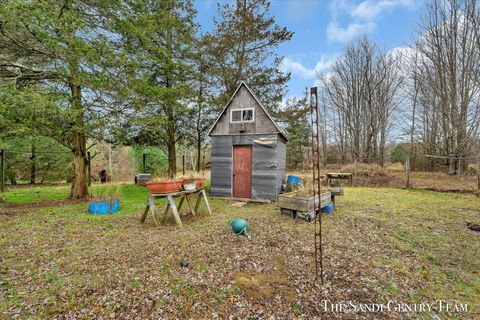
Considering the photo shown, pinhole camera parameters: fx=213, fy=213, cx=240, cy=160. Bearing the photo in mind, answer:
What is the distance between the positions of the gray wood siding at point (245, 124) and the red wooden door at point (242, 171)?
2.65 ft

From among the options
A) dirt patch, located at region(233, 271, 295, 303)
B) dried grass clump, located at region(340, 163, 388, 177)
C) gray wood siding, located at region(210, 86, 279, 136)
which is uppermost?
gray wood siding, located at region(210, 86, 279, 136)

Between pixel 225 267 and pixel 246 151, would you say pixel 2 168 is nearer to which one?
pixel 246 151

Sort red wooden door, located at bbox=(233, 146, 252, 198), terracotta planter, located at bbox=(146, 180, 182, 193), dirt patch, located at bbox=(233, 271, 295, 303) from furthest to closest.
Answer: red wooden door, located at bbox=(233, 146, 252, 198) → terracotta planter, located at bbox=(146, 180, 182, 193) → dirt patch, located at bbox=(233, 271, 295, 303)

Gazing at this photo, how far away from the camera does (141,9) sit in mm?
8305

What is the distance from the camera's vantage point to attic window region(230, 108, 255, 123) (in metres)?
9.13

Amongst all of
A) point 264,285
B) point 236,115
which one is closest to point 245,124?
point 236,115

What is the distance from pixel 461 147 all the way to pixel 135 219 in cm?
1942

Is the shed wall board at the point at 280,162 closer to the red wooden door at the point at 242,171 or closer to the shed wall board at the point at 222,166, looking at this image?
the red wooden door at the point at 242,171

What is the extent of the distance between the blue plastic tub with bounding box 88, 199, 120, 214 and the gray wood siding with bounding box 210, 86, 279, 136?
15.9 feet

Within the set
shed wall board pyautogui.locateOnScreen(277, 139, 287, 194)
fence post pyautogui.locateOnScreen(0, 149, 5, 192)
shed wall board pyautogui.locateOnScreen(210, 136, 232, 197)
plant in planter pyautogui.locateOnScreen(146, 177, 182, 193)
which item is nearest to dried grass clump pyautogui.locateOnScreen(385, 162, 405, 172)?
shed wall board pyautogui.locateOnScreen(277, 139, 287, 194)

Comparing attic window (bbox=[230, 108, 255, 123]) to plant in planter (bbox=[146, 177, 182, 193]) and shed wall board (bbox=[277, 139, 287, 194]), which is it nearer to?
shed wall board (bbox=[277, 139, 287, 194])

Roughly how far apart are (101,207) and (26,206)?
2.75 meters

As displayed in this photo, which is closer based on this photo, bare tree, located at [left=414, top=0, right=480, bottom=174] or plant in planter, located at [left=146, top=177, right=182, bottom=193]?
plant in planter, located at [left=146, top=177, right=182, bottom=193]

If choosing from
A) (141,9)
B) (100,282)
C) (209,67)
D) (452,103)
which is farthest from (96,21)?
(452,103)
